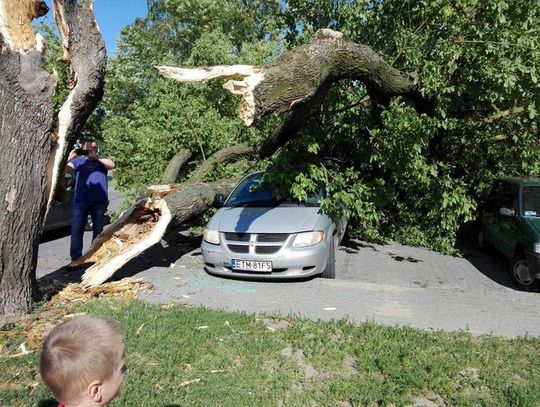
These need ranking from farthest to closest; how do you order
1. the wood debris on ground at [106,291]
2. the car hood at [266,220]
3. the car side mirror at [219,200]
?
1. the car side mirror at [219,200]
2. the car hood at [266,220]
3. the wood debris on ground at [106,291]

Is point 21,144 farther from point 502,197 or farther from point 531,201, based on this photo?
point 502,197

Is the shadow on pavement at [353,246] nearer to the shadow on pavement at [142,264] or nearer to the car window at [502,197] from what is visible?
the car window at [502,197]

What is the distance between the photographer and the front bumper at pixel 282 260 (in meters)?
6.38

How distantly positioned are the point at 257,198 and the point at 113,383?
594cm

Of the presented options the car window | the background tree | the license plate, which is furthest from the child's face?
the car window

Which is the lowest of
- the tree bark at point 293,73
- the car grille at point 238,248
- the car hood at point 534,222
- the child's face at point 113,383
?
the car grille at point 238,248

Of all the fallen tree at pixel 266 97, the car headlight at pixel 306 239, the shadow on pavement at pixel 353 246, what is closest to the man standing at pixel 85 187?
the fallen tree at pixel 266 97

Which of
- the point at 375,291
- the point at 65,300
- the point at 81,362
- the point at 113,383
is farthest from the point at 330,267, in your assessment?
the point at 81,362

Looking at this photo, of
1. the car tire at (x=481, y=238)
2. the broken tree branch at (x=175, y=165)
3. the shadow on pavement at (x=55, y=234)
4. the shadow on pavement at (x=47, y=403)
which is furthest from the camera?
the shadow on pavement at (x=55, y=234)

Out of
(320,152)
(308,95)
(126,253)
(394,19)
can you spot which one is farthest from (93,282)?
(394,19)

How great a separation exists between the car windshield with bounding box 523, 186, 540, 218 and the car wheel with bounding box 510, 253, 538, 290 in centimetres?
80

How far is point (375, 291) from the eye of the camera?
6.17 meters

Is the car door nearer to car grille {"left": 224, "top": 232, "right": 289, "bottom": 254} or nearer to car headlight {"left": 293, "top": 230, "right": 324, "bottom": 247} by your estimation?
car headlight {"left": 293, "top": 230, "right": 324, "bottom": 247}

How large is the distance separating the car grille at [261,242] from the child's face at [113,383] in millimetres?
4672
